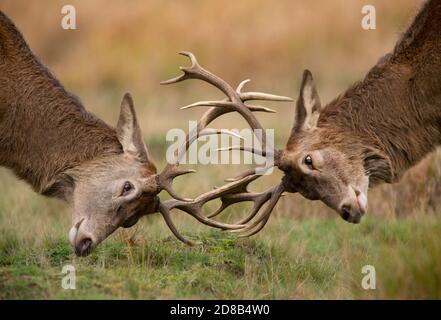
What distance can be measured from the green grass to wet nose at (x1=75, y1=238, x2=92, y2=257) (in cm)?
16

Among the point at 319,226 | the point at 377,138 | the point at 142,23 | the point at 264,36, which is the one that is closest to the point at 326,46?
the point at 264,36

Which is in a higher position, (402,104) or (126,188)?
(402,104)

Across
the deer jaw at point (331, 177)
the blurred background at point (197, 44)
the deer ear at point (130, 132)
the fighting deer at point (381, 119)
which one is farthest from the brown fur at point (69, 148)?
the blurred background at point (197, 44)

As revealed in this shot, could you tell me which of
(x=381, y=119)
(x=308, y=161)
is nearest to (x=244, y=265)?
(x=308, y=161)

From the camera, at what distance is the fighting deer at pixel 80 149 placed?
9031mm

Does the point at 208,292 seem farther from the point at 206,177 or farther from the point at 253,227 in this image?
the point at 206,177

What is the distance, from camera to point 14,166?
9586 mm

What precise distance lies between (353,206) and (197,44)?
11.7m

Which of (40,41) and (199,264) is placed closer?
(199,264)

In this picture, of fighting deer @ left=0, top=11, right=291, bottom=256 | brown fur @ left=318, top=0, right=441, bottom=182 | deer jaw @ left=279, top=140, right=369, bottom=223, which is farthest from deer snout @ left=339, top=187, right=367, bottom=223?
fighting deer @ left=0, top=11, right=291, bottom=256

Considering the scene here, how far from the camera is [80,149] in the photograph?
936 centimetres

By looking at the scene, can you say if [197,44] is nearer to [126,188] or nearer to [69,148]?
[69,148]

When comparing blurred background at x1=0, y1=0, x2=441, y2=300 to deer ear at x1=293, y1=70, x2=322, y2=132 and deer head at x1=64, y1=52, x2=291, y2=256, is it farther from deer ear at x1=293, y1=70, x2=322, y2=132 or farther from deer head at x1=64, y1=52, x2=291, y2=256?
deer ear at x1=293, y1=70, x2=322, y2=132

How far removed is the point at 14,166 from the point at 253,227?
220 cm
